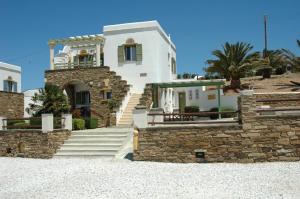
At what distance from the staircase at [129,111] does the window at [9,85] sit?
1392cm

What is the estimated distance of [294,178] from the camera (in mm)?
9945

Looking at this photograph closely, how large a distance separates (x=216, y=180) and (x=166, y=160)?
11.8 feet

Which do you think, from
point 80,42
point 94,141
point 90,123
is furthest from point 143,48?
point 94,141

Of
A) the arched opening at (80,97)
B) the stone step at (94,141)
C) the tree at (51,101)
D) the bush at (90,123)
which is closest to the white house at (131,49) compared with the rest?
the arched opening at (80,97)

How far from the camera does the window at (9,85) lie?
106 feet

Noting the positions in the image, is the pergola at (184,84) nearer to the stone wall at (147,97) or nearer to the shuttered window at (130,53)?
the stone wall at (147,97)

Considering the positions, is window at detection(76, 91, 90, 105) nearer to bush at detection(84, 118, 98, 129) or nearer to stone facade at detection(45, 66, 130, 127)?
stone facade at detection(45, 66, 130, 127)

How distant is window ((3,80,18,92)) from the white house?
808 centimetres

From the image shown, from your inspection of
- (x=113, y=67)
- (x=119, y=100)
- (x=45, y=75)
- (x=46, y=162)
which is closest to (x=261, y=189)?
(x=46, y=162)

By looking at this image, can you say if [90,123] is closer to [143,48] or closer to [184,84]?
[184,84]

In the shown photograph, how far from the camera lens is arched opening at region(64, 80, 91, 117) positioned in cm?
2683

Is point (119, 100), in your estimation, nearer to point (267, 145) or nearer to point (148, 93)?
point (148, 93)

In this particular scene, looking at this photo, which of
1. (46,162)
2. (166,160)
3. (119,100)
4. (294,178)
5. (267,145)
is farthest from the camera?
(119,100)

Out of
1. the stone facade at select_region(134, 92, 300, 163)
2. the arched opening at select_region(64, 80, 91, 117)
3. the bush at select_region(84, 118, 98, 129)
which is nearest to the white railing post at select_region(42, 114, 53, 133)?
the stone facade at select_region(134, 92, 300, 163)
